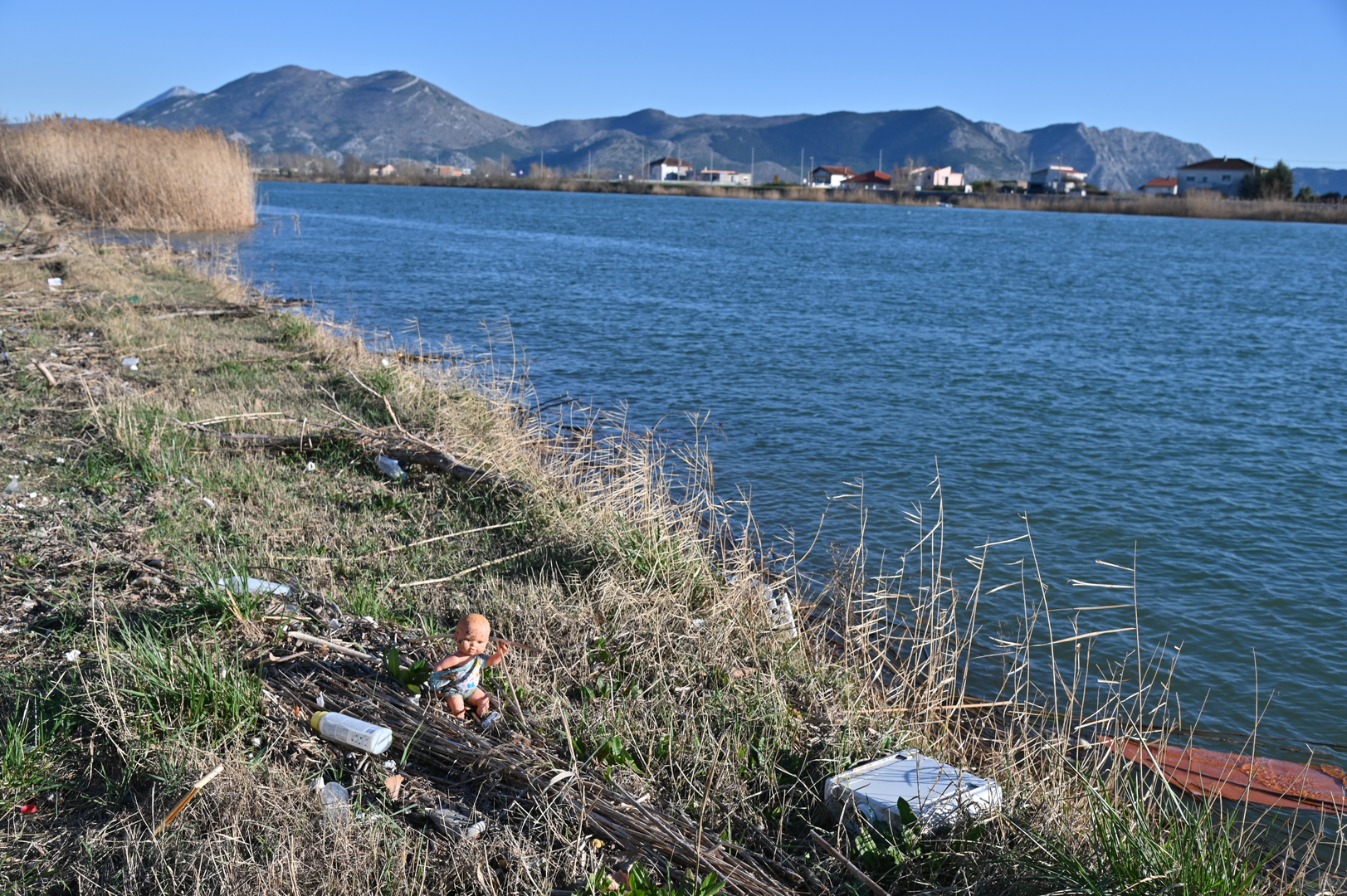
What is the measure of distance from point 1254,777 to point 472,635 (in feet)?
14.3

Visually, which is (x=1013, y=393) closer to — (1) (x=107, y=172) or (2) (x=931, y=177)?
(1) (x=107, y=172)

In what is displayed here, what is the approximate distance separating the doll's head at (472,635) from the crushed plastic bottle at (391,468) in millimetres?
3495

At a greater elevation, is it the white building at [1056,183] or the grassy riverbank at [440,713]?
the white building at [1056,183]

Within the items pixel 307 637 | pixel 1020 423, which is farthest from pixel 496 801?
pixel 1020 423

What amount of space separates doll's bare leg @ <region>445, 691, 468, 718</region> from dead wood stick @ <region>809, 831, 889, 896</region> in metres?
1.58

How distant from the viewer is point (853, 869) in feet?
10.1

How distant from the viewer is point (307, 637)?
161 inches

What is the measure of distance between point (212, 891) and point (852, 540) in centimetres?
608

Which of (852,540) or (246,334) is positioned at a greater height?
(246,334)

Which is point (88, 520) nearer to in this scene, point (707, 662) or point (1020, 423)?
point (707, 662)

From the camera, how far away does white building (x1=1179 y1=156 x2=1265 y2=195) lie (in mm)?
113750

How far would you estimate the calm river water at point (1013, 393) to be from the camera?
736 cm

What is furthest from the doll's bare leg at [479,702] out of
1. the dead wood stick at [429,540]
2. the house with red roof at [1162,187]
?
the house with red roof at [1162,187]

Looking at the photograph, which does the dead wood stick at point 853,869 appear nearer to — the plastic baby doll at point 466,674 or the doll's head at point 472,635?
the plastic baby doll at point 466,674
